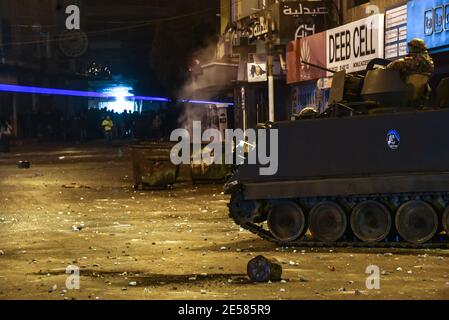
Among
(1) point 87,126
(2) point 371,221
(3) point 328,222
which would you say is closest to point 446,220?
(2) point 371,221

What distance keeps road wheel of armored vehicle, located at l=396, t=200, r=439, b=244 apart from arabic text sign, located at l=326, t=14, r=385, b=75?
31.8ft

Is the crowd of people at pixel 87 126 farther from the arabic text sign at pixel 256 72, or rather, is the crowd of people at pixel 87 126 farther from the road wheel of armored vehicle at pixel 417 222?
the road wheel of armored vehicle at pixel 417 222

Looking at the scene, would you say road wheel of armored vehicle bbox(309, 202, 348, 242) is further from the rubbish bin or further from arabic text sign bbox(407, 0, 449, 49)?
the rubbish bin

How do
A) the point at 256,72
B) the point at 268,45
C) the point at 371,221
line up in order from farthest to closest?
the point at 256,72 → the point at 268,45 → the point at 371,221

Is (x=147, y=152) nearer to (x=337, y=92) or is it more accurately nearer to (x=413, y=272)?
(x=337, y=92)

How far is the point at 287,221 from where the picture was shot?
44.2 ft

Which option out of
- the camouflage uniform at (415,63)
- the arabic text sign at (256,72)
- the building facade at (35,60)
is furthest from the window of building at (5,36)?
the camouflage uniform at (415,63)

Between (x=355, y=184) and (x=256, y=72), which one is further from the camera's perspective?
(x=256, y=72)

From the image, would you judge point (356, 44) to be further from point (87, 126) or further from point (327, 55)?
point (87, 126)

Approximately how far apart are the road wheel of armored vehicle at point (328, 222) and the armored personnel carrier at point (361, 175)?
0.04ft

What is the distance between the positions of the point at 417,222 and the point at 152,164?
11.7 meters

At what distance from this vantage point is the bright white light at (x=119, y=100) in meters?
→ 75.1

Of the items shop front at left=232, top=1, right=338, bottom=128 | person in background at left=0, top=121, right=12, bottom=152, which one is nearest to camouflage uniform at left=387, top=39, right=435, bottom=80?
shop front at left=232, top=1, right=338, bottom=128

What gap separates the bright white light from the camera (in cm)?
7512
